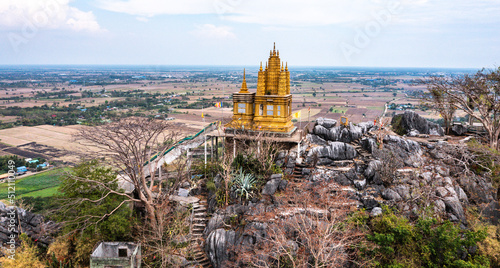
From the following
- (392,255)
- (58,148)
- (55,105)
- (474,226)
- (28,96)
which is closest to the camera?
(392,255)

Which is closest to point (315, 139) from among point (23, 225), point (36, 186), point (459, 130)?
point (459, 130)

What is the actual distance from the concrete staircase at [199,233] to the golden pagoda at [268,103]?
825 cm

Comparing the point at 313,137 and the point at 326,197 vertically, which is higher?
the point at 313,137

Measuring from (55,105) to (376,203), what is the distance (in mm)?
107789

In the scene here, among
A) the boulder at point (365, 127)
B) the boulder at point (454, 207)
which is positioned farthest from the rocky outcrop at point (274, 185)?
the boulder at point (365, 127)

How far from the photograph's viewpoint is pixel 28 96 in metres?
117

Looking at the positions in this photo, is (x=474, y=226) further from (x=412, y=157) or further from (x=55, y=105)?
(x=55, y=105)

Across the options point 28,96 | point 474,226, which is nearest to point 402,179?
point 474,226

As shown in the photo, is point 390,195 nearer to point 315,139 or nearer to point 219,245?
point 315,139

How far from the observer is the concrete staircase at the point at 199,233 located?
19.9 m

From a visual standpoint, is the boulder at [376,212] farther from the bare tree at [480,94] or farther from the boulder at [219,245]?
the bare tree at [480,94]

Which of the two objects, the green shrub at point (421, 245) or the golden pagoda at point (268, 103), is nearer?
the green shrub at point (421, 245)

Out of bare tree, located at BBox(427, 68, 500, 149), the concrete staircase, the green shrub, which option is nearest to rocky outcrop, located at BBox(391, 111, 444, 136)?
bare tree, located at BBox(427, 68, 500, 149)

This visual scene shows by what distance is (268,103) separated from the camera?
2800 centimetres
